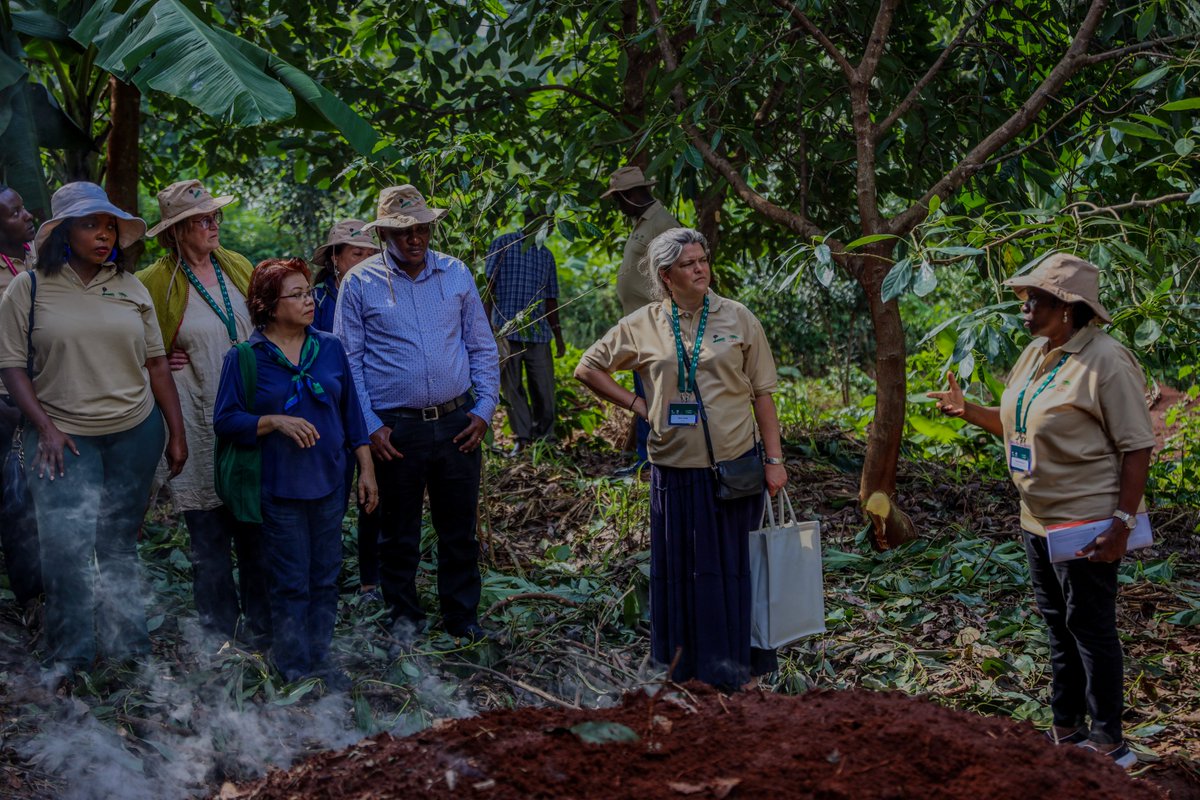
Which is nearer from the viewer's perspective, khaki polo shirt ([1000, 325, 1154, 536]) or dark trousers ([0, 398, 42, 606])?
khaki polo shirt ([1000, 325, 1154, 536])

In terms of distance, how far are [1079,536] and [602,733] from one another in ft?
6.44

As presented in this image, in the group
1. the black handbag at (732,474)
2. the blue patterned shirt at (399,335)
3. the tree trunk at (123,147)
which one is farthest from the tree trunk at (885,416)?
the tree trunk at (123,147)

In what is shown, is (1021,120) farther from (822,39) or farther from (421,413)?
(421,413)

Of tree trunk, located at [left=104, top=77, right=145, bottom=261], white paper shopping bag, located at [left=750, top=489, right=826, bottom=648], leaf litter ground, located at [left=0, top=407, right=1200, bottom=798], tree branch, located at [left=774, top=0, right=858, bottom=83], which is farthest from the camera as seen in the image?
tree trunk, located at [left=104, top=77, right=145, bottom=261]

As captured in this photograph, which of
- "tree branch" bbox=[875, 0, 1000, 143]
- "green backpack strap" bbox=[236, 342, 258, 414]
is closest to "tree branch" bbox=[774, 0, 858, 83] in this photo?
"tree branch" bbox=[875, 0, 1000, 143]

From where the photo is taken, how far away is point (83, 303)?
438cm

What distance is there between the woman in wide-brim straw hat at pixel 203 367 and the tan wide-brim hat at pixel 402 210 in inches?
25.9

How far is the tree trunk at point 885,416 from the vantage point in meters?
6.25

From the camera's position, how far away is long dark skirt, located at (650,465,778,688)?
4516 millimetres

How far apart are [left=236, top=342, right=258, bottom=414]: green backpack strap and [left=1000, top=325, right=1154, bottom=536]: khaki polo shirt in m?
2.86

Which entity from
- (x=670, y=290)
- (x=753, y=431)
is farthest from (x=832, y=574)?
(x=670, y=290)

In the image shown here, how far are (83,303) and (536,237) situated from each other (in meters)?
2.25

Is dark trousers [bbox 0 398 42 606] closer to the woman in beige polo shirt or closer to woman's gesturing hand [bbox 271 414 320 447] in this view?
woman's gesturing hand [bbox 271 414 320 447]

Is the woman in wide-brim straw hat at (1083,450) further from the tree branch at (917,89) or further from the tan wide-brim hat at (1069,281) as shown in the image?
the tree branch at (917,89)
